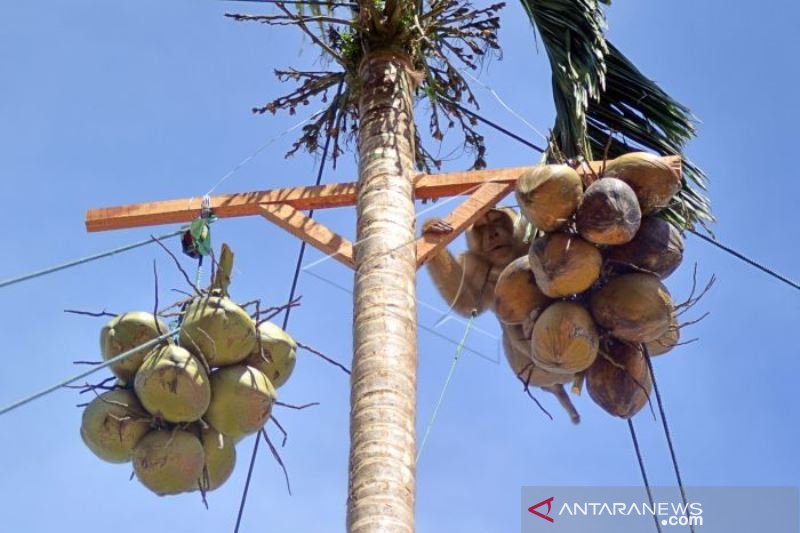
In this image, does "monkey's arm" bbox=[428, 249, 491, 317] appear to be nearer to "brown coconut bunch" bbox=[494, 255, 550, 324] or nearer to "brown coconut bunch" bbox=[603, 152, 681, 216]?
"brown coconut bunch" bbox=[494, 255, 550, 324]

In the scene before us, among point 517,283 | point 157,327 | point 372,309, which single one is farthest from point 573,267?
point 157,327

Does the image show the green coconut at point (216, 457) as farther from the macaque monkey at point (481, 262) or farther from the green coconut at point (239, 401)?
the macaque monkey at point (481, 262)

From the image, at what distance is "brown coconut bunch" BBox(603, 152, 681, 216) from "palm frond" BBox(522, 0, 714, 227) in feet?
2.62

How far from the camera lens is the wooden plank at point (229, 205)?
6.23 meters

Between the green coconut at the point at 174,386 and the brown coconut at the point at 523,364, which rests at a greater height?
the brown coconut at the point at 523,364

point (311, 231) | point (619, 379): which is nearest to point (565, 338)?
point (619, 379)

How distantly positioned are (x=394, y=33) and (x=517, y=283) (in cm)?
138

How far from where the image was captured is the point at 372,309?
5234 millimetres

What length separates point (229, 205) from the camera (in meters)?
6.27

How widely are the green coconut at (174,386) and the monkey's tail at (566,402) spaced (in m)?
2.17

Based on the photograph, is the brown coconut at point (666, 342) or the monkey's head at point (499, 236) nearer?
the brown coconut at point (666, 342)

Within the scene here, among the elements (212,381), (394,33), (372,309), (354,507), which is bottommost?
(354,507)

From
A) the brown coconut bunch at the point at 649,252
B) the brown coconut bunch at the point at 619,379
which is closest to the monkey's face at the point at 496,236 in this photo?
the brown coconut bunch at the point at 619,379

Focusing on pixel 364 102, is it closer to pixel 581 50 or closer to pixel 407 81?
pixel 407 81
